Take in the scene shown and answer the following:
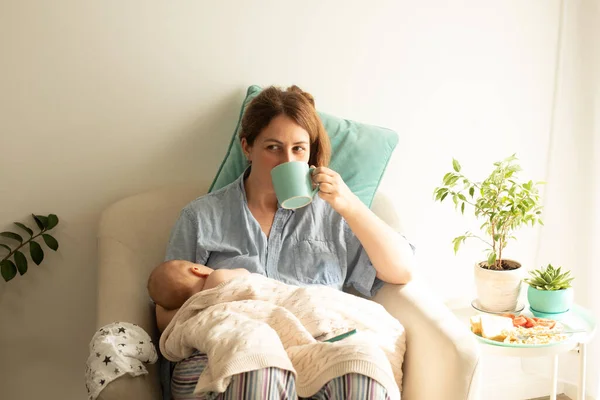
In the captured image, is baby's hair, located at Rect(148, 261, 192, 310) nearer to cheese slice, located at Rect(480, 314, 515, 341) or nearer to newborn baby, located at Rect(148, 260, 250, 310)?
newborn baby, located at Rect(148, 260, 250, 310)

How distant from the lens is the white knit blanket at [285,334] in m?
1.26

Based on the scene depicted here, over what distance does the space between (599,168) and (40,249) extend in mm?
1903

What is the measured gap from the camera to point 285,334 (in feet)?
4.71

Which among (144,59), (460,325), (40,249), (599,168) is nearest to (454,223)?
(599,168)

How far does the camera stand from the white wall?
1.94 metres

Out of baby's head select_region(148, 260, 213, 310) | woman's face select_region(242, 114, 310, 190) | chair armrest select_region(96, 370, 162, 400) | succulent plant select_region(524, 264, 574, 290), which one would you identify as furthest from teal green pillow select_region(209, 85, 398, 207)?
chair armrest select_region(96, 370, 162, 400)

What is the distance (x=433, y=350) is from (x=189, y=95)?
1.10 m

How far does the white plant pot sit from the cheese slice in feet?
0.39

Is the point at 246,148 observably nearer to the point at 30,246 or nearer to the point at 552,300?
the point at 30,246

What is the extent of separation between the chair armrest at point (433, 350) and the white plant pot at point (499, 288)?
371 mm

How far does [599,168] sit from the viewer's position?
231 cm

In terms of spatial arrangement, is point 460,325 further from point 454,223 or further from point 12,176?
point 12,176

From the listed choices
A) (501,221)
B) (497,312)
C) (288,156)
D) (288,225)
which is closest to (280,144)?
(288,156)

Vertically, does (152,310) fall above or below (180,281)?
below
